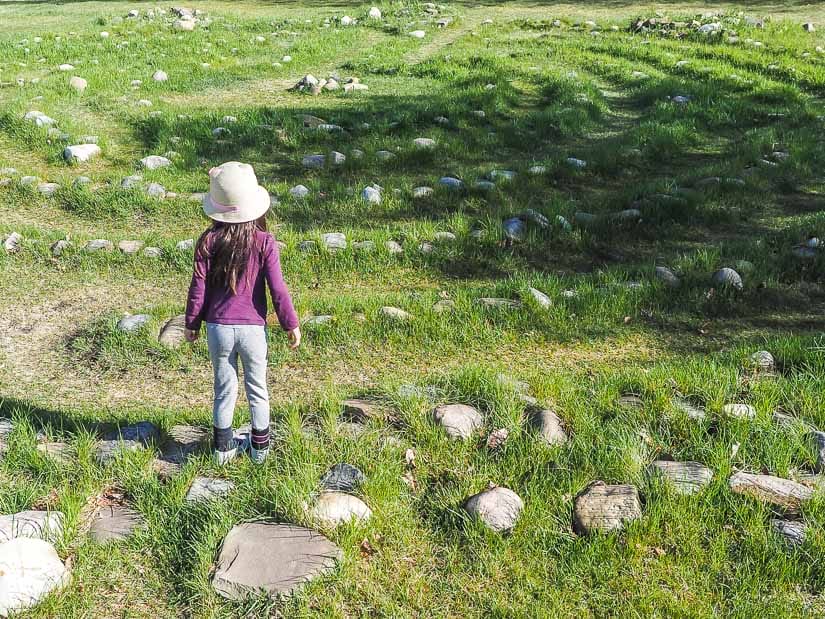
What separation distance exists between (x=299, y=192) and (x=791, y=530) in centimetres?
608

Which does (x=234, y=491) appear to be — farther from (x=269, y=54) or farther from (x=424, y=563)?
(x=269, y=54)

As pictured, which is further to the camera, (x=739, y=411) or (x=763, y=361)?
(x=763, y=361)

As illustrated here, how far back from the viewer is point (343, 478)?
3.70 metres

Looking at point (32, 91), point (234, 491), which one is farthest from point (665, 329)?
point (32, 91)

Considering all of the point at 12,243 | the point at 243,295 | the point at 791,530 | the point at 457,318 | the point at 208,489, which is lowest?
the point at 12,243

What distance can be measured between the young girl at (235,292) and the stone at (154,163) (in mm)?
5731

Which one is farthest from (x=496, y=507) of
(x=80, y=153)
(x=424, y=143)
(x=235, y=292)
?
(x=80, y=153)

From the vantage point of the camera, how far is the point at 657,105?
11180mm

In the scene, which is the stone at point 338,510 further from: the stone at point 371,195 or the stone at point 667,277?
the stone at point 371,195

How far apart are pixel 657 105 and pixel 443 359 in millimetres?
7549

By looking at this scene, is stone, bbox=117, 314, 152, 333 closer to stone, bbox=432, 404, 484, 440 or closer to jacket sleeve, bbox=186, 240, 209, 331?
jacket sleeve, bbox=186, 240, 209, 331

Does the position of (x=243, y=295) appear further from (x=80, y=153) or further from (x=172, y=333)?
(x=80, y=153)

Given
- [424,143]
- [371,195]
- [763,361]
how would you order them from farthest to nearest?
[424,143] < [371,195] < [763,361]

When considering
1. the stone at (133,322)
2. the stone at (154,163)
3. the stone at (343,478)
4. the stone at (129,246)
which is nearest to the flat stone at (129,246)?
the stone at (129,246)
